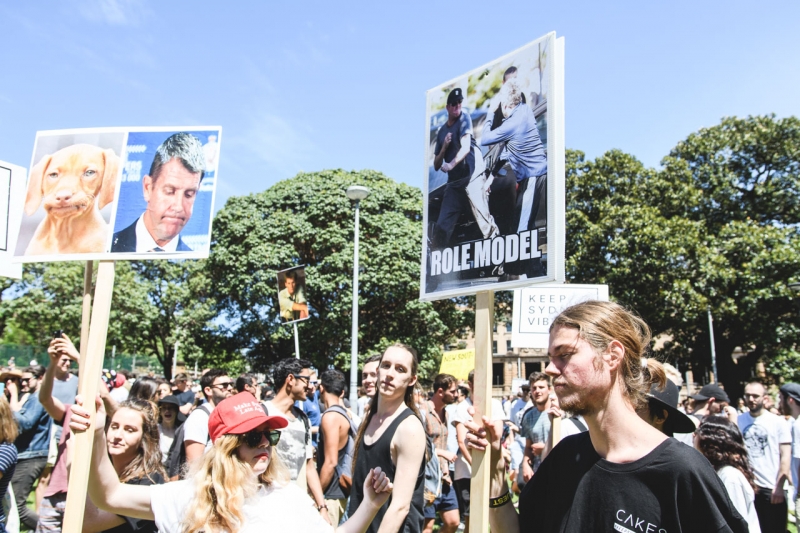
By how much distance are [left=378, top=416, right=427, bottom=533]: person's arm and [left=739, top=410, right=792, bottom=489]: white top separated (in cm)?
503

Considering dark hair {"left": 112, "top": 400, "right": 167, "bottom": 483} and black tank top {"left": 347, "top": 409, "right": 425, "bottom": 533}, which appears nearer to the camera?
dark hair {"left": 112, "top": 400, "right": 167, "bottom": 483}

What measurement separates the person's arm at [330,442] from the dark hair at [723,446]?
8.95 ft

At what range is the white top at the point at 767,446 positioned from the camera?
6.65 m

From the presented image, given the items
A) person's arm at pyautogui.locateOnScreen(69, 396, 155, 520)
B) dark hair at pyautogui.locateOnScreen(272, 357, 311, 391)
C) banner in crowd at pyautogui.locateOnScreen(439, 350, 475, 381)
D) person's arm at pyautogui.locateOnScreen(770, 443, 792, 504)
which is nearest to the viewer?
person's arm at pyautogui.locateOnScreen(69, 396, 155, 520)

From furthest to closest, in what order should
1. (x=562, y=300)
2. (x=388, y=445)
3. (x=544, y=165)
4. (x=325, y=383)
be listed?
1. (x=562, y=300)
2. (x=325, y=383)
3. (x=388, y=445)
4. (x=544, y=165)

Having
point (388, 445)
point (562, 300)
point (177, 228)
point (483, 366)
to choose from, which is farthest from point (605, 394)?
point (562, 300)

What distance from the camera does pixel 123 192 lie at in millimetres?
4074

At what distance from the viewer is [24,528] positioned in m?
7.22

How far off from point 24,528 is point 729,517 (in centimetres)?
807

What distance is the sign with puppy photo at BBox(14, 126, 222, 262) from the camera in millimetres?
3992

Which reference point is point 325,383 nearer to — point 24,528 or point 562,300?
point 562,300

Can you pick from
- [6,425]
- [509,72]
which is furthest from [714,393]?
[6,425]

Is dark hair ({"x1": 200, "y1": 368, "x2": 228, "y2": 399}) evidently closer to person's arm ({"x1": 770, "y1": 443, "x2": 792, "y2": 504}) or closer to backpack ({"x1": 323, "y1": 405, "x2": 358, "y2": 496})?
backpack ({"x1": 323, "y1": 405, "x2": 358, "y2": 496})

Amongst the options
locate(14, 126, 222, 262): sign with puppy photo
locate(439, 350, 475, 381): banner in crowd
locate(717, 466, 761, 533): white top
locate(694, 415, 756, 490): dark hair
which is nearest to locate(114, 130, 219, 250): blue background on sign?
locate(14, 126, 222, 262): sign with puppy photo
